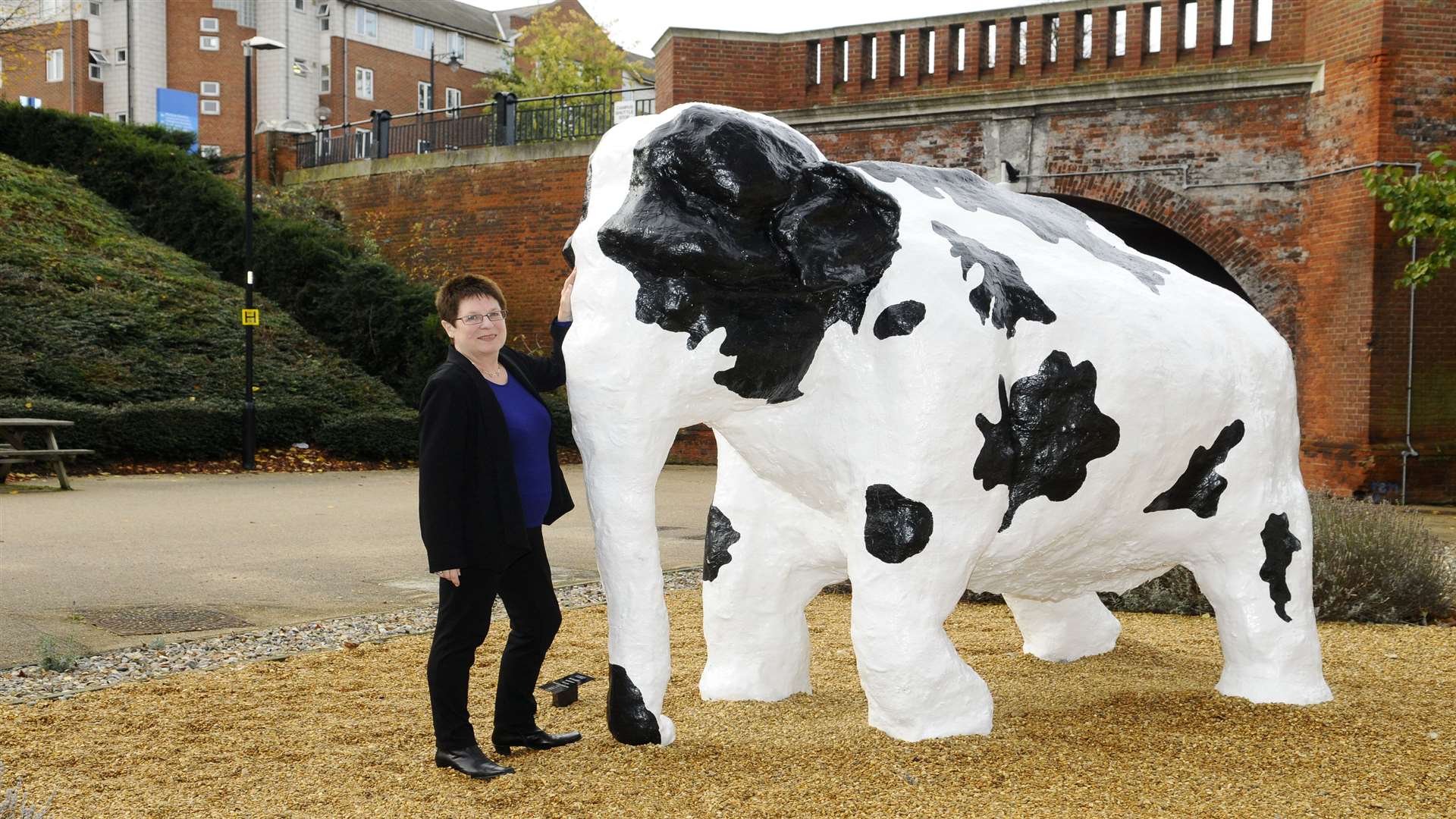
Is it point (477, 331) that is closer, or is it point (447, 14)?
point (477, 331)

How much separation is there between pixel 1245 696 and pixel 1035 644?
3.39ft

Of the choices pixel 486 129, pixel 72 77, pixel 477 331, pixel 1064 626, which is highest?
pixel 72 77

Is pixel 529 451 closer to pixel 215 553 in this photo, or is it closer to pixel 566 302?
pixel 566 302

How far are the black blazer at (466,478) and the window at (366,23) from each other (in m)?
46.8

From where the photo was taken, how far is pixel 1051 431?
3.77m

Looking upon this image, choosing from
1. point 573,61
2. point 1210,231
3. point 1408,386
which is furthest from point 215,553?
point 573,61

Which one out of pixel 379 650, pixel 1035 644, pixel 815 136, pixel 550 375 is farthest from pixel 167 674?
pixel 815 136

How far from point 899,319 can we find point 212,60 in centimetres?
4547

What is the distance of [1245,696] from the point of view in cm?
435

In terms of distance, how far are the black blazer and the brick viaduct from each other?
1076 centimetres

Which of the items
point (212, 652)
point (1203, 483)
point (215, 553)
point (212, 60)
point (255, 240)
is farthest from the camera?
point (212, 60)

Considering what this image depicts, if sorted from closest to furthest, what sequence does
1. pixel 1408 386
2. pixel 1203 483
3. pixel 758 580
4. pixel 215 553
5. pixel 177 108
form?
pixel 1203 483 → pixel 758 580 → pixel 215 553 → pixel 1408 386 → pixel 177 108

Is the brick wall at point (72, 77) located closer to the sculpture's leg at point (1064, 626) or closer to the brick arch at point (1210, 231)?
the brick arch at point (1210, 231)

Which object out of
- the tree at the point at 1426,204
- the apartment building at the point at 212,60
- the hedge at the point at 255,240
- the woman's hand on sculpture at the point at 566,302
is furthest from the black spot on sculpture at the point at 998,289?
the apartment building at the point at 212,60
